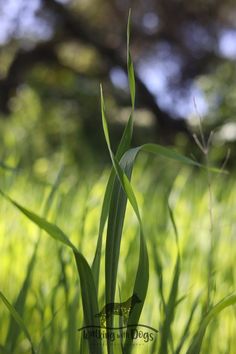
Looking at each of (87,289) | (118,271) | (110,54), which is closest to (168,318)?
(87,289)

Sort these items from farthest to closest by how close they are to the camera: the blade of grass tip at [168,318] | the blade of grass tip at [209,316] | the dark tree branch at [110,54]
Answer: the dark tree branch at [110,54]
the blade of grass tip at [168,318]
the blade of grass tip at [209,316]

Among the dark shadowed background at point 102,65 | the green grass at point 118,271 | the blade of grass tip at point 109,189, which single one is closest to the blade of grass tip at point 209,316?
the green grass at point 118,271

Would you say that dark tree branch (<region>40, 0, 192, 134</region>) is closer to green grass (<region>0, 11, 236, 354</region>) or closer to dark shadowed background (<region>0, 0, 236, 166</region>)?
dark shadowed background (<region>0, 0, 236, 166</region>)

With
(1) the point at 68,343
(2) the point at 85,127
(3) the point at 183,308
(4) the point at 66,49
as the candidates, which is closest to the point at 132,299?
(1) the point at 68,343

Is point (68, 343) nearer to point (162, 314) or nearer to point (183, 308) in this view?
point (162, 314)

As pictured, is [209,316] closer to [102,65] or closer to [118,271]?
[118,271]

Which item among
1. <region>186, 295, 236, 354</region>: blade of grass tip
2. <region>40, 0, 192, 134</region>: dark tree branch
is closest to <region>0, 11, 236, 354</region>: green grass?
<region>186, 295, 236, 354</region>: blade of grass tip

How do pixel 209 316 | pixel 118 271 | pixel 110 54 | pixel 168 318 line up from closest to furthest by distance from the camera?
pixel 209 316 < pixel 168 318 < pixel 118 271 < pixel 110 54

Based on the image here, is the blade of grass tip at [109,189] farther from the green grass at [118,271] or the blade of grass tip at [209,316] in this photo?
the blade of grass tip at [209,316]
